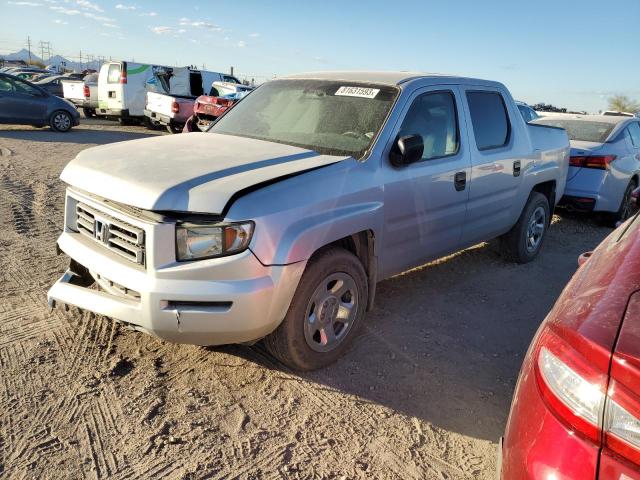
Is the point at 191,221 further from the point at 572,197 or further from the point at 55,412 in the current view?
the point at 572,197

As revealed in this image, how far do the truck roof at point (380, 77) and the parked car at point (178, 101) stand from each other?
37.3 feet

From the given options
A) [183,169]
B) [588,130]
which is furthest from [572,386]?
[588,130]

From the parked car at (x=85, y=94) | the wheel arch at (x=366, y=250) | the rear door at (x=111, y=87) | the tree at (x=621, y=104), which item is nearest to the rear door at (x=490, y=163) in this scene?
the wheel arch at (x=366, y=250)

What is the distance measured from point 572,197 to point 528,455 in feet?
21.4

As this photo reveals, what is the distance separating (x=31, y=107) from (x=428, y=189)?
13897mm

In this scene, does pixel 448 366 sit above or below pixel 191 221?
below

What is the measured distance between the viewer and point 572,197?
23.8 feet

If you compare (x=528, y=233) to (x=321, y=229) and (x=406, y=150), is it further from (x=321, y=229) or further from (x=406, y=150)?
(x=321, y=229)

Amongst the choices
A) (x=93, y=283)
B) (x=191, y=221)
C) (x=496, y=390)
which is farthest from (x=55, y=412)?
(x=496, y=390)

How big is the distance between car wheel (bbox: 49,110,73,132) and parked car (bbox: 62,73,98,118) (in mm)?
4947

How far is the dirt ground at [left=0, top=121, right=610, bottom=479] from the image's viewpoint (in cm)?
249

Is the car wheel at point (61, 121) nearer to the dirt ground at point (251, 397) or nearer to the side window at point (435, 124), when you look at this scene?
the dirt ground at point (251, 397)

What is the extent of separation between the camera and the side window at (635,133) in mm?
7859

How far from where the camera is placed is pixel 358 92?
3861 millimetres
